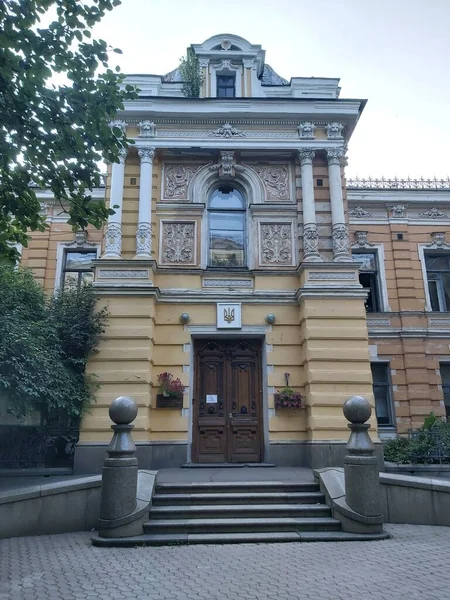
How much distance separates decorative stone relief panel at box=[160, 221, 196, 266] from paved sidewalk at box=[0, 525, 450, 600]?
278 inches

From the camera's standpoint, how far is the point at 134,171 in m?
12.8

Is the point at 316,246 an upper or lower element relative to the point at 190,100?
lower

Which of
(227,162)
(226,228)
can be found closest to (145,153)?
(227,162)

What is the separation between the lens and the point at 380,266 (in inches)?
749

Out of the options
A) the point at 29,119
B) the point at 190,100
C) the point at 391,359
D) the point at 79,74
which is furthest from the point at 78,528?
the point at 391,359

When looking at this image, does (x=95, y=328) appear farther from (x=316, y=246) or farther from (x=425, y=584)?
(x=425, y=584)

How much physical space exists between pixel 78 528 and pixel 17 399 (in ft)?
10.1

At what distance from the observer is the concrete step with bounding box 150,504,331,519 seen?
7.41 meters

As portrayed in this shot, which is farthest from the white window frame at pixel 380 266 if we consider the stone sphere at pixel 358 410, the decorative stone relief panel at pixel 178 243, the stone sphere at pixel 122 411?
the stone sphere at pixel 122 411

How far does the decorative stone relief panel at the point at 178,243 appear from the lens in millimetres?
12266

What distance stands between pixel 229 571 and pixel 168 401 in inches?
224

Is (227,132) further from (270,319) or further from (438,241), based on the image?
(438,241)

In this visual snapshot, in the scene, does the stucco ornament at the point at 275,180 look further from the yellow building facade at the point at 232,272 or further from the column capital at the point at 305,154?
the column capital at the point at 305,154

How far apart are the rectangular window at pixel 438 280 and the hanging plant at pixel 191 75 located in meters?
11.8
